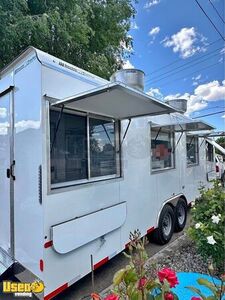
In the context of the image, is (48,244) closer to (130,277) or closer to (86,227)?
(86,227)

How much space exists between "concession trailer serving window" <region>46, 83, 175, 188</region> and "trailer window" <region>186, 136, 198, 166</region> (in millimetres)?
3142

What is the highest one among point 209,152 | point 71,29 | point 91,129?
point 71,29

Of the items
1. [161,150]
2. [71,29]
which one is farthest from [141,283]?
[71,29]

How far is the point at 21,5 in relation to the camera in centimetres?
473

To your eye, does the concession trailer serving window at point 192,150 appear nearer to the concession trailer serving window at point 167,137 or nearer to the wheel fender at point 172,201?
→ the concession trailer serving window at point 167,137

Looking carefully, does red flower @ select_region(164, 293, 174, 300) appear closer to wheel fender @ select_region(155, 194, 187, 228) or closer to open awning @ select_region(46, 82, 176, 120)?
open awning @ select_region(46, 82, 176, 120)

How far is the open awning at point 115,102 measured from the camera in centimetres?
238

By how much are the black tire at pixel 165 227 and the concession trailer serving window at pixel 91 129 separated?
60.7 inches

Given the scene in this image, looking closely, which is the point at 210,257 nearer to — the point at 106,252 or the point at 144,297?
the point at 106,252

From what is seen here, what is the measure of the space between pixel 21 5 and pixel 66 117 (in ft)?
10.7

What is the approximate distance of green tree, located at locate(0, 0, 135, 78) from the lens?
4.71 metres

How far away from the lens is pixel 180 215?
5516 mm

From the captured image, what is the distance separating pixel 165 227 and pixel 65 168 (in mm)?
2830

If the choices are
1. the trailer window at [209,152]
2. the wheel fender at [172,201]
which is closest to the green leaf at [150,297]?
the wheel fender at [172,201]
